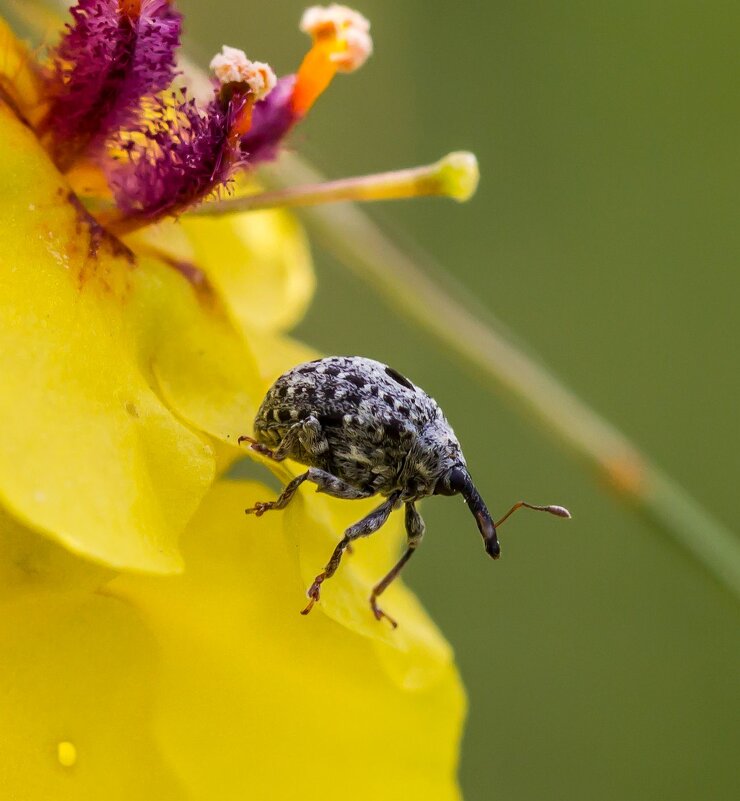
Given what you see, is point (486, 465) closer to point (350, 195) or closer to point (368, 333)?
point (368, 333)

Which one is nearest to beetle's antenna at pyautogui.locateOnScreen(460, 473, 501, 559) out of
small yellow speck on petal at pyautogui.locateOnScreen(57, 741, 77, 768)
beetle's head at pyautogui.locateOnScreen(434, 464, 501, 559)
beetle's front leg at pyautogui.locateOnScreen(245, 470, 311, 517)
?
beetle's head at pyautogui.locateOnScreen(434, 464, 501, 559)

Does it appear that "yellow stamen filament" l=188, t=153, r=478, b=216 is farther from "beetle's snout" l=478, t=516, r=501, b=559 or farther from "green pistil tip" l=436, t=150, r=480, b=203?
"beetle's snout" l=478, t=516, r=501, b=559

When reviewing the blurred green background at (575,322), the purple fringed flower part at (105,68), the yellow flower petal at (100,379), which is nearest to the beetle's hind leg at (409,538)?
the yellow flower petal at (100,379)

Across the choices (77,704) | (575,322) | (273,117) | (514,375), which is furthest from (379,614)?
(575,322)

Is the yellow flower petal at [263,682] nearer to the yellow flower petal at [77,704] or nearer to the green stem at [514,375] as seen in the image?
the yellow flower petal at [77,704]

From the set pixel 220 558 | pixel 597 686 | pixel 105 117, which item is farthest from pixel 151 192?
pixel 597 686

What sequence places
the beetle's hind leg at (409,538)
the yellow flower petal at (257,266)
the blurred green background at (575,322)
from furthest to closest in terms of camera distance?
the blurred green background at (575,322), the yellow flower petal at (257,266), the beetle's hind leg at (409,538)

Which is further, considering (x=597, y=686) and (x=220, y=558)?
(x=597, y=686)
